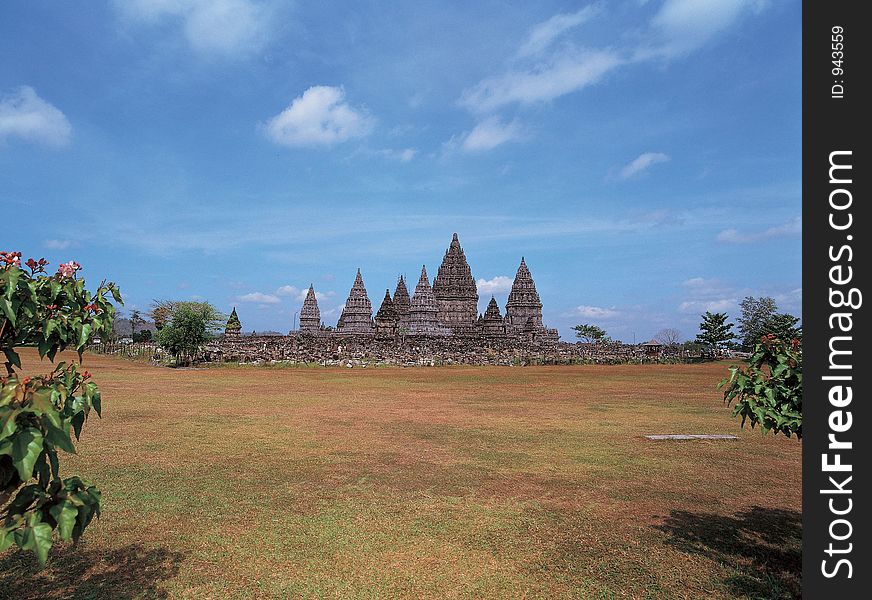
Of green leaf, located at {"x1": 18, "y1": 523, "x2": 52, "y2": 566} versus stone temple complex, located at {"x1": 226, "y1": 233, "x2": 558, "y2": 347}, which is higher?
stone temple complex, located at {"x1": 226, "y1": 233, "x2": 558, "y2": 347}

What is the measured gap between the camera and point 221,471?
8.40 meters

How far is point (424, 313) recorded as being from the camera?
50375 mm

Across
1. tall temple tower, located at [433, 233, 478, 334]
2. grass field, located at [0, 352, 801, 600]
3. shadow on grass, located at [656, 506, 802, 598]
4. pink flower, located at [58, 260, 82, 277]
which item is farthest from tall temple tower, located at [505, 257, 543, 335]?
pink flower, located at [58, 260, 82, 277]

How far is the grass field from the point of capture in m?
4.80

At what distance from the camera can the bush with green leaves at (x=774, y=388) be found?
4664 mm

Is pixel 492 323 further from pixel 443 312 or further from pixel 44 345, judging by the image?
pixel 44 345

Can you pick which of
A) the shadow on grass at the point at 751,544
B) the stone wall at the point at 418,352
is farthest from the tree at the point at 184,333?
the shadow on grass at the point at 751,544

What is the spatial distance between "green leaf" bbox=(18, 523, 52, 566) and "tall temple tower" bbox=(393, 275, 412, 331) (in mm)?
55038

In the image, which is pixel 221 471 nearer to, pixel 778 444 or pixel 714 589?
pixel 714 589

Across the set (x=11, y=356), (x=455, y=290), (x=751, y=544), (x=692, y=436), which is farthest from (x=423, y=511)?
(x=455, y=290)

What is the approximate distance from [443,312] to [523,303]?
9632 mm

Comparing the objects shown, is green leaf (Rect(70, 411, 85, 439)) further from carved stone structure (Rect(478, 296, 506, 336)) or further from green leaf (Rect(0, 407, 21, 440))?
carved stone structure (Rect(478, 296, 506, 336))
